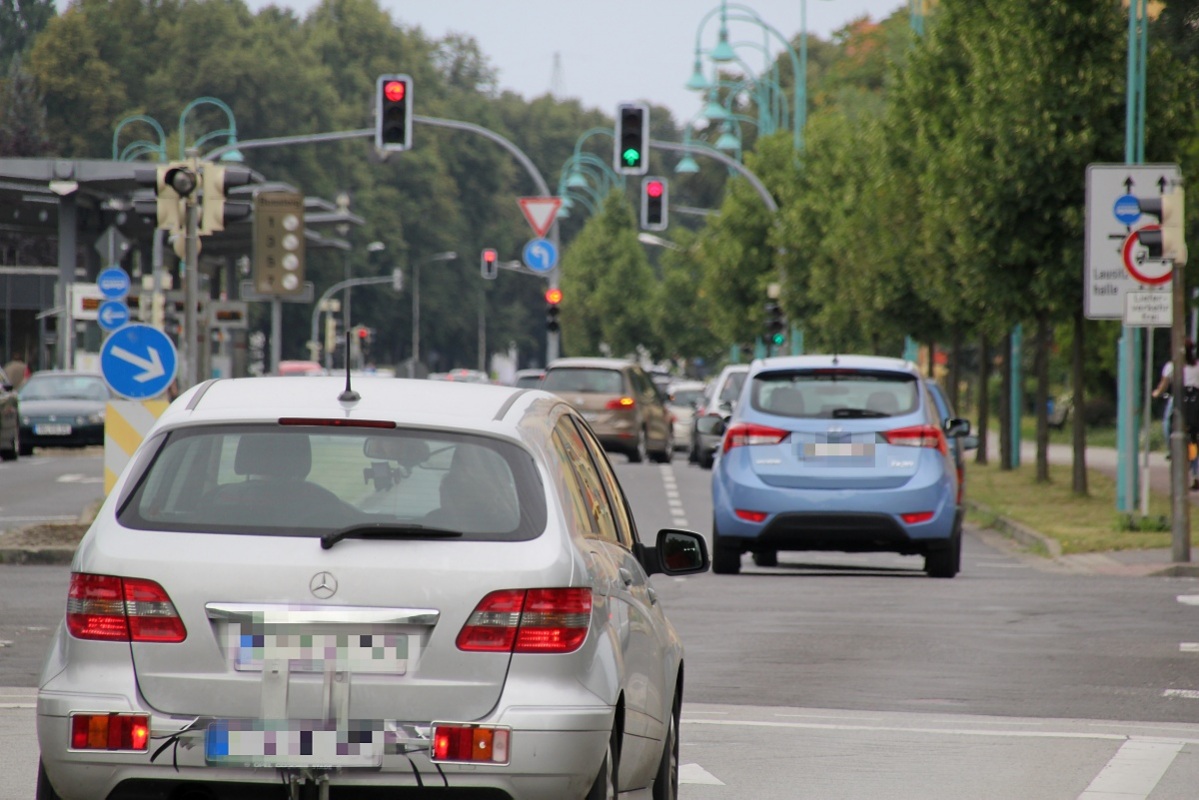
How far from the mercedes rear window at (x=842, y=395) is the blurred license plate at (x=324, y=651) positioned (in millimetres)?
11859

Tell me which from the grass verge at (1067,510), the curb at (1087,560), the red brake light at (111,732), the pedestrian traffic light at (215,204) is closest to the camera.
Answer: the red brake light at (111,732)

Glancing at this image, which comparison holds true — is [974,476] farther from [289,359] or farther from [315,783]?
[289,359]

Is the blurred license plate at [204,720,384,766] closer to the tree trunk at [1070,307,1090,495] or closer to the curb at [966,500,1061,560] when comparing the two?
the curb at [966,500,1061,560]

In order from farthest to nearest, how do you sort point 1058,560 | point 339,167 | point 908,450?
point 339,167 < point 1058,560 < point 908,450

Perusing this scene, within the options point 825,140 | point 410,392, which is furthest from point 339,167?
point 410,392

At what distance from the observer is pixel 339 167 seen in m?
109

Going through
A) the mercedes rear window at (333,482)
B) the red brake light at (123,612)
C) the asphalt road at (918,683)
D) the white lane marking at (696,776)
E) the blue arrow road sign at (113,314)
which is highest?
the blue arrow road sign at (113,314)

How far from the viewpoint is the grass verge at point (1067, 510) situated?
21.5m

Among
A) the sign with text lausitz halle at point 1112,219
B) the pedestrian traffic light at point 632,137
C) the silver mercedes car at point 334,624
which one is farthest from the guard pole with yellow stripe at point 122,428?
the pedestrian traffic light at point 632,137

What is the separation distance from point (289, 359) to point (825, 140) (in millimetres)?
65415

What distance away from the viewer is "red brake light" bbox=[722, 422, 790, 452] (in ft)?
56.2

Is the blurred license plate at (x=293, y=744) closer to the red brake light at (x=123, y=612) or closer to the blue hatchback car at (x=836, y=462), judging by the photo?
the red brake light at (x=123, y=612)

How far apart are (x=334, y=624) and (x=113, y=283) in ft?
121

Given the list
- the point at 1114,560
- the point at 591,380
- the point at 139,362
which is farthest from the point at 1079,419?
the point at 591,380
